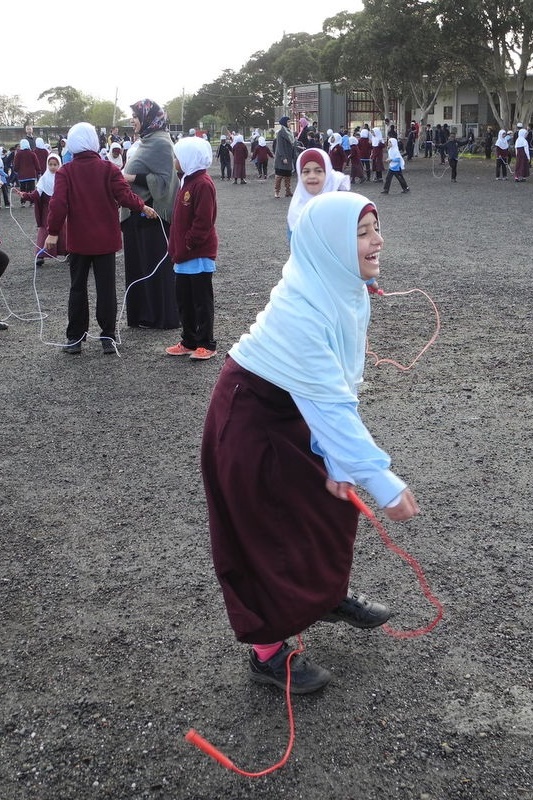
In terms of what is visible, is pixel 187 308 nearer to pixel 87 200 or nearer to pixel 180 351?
pixel 180 351

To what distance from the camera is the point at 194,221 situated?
19.2ft

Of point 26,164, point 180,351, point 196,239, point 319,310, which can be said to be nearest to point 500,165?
point 26,164

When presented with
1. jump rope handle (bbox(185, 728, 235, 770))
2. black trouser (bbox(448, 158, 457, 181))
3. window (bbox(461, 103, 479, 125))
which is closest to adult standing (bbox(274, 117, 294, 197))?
black trouser (bbox(448, 158, 457, 181))

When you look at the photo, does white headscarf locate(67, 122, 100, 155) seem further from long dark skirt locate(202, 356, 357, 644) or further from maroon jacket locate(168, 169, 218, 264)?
long dark skirt locate(202, 356, 357, 644)

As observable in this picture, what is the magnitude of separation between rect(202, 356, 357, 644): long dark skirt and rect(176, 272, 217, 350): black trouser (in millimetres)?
3735

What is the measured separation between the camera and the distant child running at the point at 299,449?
2.18m

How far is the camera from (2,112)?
371ft

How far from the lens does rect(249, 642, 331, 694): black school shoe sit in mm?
2617

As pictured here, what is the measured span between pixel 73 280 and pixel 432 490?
3900 millimetres

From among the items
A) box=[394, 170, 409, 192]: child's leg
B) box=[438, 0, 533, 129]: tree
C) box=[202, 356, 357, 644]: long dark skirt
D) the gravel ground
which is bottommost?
the gravel ground

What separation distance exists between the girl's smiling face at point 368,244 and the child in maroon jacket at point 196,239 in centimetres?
370

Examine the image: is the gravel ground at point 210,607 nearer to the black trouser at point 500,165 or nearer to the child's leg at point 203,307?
the child's leg at point 203,307

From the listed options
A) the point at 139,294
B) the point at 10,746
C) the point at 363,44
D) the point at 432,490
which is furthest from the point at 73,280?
the point at 363,44

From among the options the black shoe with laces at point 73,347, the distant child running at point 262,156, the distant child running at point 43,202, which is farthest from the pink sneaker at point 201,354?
the distant child running at point 262,156
